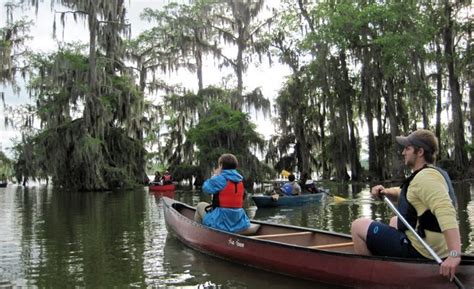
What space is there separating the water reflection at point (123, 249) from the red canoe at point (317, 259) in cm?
19

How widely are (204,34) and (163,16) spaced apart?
3.21 metres

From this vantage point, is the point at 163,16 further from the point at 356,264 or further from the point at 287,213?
the point at 356,264

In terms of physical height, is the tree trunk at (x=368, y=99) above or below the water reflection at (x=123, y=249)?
above

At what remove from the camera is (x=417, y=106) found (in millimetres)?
34438

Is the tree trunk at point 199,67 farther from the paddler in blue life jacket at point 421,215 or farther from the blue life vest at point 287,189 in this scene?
the paddler in blue life jacket at point 421,215

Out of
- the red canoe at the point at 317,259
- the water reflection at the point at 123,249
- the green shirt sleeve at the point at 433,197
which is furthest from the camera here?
the water reflection at the point at 123,249

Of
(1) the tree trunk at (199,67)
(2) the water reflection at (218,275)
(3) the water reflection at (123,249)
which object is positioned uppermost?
(1) the tree trunk at (199,67)

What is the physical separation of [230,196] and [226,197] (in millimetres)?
69

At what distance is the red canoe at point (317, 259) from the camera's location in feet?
17.9

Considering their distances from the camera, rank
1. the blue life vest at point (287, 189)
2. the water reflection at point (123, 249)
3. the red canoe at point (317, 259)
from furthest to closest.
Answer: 1. the blue life vest at point (287, 189)
2. the water reflection at point (123, 249)
3. the red canoe at point (317, 259)

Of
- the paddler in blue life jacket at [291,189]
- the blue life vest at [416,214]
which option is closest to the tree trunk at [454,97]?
the paddler in blue life jacket at [291,189]

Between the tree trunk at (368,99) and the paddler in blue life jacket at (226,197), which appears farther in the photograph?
the tree trunk at (368,99)

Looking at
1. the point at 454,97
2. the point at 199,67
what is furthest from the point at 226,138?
the point at 454,97

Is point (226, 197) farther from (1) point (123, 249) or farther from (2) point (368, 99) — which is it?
(2) point (368, 99)
